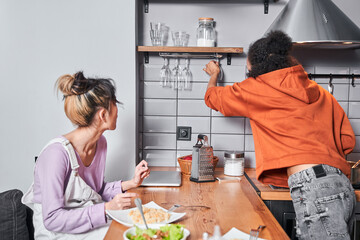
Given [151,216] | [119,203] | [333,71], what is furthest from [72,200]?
[333,71]

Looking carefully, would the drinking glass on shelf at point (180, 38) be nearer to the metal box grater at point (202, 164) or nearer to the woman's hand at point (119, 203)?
the metal box grater at point (202, 164)

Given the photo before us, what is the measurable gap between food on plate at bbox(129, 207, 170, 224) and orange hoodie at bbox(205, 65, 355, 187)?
0.63m

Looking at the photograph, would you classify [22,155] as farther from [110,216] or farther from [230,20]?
[230,20]

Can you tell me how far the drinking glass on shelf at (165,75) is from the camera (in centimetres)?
226

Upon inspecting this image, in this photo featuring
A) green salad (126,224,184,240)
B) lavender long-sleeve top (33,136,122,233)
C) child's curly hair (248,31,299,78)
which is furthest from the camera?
child's curly hair (248,31,299,78)

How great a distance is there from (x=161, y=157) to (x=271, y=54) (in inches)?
40.0

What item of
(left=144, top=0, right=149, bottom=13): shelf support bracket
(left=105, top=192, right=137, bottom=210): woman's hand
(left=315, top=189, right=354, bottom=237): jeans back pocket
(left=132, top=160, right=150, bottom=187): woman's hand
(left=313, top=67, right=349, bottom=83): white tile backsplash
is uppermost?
(left=144, top=0, right=149, bottom=13): shelf support bracket

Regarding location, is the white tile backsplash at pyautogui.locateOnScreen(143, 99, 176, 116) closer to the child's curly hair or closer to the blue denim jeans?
the child's curly hair

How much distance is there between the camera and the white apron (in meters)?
1.47

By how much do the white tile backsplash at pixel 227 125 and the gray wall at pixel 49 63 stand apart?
570 millimetres

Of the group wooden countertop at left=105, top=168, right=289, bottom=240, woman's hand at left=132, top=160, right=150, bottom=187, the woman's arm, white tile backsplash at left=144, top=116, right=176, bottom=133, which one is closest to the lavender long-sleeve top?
the woman's arm

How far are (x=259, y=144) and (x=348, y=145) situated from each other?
18.5 inches

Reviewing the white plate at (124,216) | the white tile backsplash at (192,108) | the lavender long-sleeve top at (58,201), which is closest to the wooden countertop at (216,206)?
the white plate at (124,216)

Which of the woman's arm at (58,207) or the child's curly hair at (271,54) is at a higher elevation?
the child's curly hair at (271,54)
